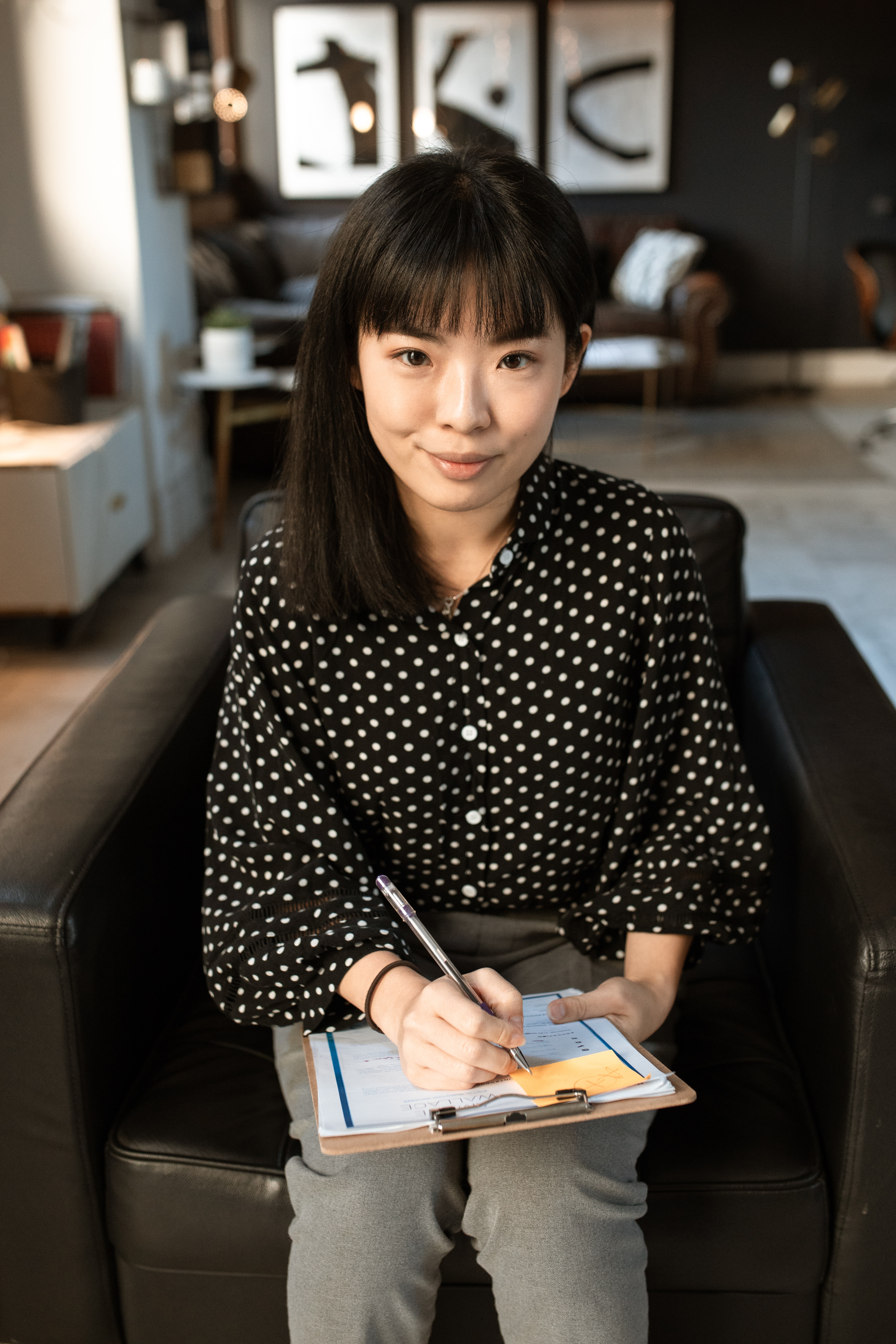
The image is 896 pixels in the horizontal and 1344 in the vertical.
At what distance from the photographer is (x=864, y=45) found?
7375 millimetres

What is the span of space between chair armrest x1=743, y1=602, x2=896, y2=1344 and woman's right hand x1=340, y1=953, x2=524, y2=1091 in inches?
12.4

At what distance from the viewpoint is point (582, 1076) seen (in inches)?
37.2

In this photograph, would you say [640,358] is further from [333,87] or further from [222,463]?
[333,87]

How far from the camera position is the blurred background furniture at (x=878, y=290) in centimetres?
581

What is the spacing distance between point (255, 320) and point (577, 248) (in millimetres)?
4870

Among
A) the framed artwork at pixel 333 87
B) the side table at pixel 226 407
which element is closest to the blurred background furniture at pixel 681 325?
the framed artwork at pixel 333 87

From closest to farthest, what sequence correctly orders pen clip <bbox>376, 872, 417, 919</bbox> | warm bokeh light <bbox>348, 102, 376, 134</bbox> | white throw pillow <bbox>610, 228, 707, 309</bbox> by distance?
pen clip <bbox>376, 872, 417, 919</bbox>, white throw pillow <bbox>610, 228, 707, 309</bbox>, warm bokeh light <bbox>348, 102, 376, 134</bbox>

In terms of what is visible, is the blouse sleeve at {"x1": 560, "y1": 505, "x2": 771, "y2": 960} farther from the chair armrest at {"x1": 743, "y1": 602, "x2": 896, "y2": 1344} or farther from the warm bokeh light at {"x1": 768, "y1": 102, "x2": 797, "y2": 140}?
the warm bokeh light at {"x1": 768, "y1": 102, "x2": 797, "y2": 140}

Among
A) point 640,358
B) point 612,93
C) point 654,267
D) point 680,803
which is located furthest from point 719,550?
point 612,93

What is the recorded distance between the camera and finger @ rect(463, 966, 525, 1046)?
97 cm

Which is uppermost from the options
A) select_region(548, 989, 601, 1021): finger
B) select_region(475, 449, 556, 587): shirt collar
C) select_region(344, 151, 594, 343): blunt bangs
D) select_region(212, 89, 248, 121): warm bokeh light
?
select_region(212, 89, 248, 121): warm bokeh light

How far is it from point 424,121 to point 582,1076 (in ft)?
23.3

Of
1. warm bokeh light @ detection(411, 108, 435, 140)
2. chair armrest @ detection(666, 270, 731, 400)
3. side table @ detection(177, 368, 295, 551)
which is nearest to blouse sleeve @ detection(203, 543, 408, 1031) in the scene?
side table @ detection(177, 368, 295, 551)

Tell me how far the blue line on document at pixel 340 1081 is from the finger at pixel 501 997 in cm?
13
